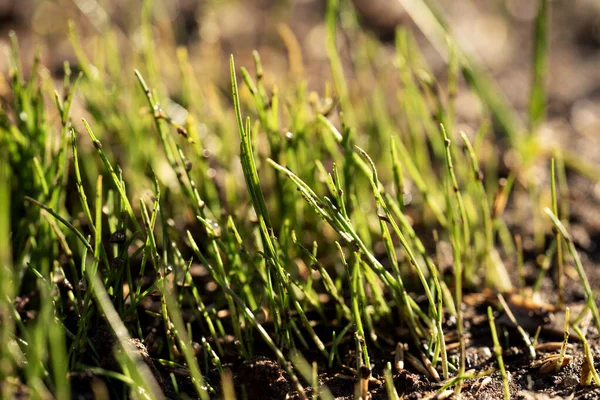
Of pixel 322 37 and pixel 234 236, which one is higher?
pixel 322 37

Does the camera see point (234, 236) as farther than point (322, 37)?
No

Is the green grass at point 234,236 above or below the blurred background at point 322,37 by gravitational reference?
below

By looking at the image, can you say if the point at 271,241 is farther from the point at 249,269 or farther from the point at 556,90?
the point at 556,90

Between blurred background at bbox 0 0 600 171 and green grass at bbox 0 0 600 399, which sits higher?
blurred background at bbox 0 0 600 171

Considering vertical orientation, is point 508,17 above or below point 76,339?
above

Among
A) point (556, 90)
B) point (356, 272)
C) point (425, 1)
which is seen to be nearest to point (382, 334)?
point (356, 272)

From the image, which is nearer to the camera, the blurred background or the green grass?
the green grass

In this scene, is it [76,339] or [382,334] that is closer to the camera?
[76,339]

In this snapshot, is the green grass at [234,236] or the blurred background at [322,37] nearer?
the green grass at [234,236]
